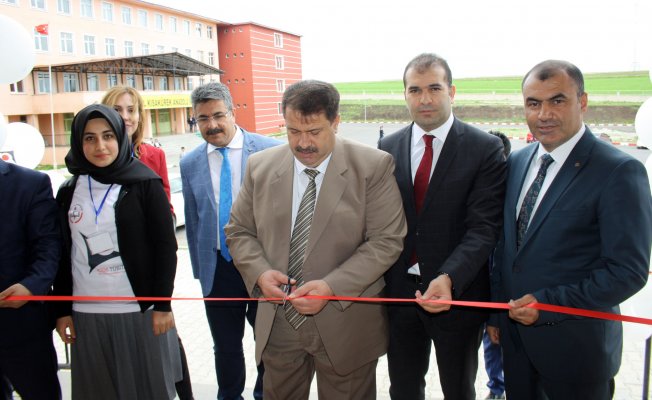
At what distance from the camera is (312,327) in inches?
85.7

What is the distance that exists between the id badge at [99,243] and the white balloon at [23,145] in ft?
9.70

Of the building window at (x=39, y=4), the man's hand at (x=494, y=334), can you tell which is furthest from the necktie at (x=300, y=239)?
the building window at (x=39, y=4)

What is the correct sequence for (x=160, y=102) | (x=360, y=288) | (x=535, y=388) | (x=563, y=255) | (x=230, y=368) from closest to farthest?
(x=563, y=255)
(x=360, y=288)
(x=535, y=388)
(x=230, y=368)
(x=160, y=102)

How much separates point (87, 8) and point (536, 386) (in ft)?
112

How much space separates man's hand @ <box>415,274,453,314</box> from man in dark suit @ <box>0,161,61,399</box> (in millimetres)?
1890

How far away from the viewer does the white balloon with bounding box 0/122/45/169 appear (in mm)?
4590

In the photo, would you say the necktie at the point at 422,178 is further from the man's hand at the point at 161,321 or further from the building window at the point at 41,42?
the building window at the point at 41,42

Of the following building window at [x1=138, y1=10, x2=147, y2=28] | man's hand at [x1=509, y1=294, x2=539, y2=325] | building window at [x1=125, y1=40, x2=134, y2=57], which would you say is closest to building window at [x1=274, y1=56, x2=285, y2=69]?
building window at [x1=125, y1=40, x2=134, y2=57]

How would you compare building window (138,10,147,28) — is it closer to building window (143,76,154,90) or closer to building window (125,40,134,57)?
building window (125,40,134,57)

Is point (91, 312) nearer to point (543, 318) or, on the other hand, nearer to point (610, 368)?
point (543, 318)

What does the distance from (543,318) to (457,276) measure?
1.31 ft

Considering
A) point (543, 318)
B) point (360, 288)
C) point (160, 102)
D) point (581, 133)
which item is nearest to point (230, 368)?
point (360, 288)

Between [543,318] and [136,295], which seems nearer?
[543,318]

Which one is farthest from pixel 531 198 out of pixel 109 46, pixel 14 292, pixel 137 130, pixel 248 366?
pixel 109 46
